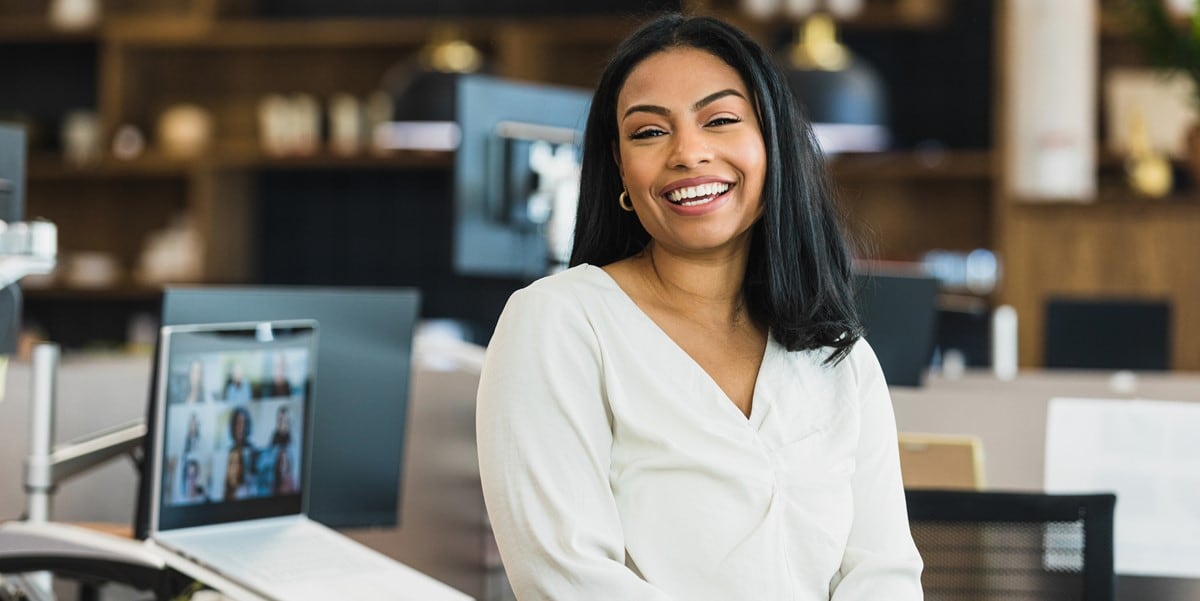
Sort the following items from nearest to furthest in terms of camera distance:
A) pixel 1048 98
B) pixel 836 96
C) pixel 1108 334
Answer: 1. pixel 1108 334
2. pixel 836 96
3. pixel 1048 98

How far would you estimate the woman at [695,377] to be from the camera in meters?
1.40

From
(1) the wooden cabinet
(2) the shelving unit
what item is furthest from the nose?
(2) the shelving unit

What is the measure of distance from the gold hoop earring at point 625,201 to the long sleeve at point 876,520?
286 millimetres

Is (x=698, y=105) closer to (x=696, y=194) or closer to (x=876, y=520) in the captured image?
(x=696, y=194)

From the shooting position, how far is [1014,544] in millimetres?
1759

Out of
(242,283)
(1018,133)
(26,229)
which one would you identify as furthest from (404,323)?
(242,283)

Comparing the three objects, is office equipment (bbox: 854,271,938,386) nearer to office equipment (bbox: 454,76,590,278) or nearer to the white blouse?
the white blouse

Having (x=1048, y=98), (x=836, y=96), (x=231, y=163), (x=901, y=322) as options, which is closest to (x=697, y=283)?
(x=901, y=322)

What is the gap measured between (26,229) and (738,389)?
788mm

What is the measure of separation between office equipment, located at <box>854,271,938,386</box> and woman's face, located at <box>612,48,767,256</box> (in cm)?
74

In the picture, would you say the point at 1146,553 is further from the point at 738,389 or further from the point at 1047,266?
the point at 1047,266

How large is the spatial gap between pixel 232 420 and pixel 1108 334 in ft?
9.19

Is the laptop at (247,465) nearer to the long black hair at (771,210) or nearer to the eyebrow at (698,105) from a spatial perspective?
the long black hair at (771,210)

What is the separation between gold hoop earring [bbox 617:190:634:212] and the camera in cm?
162
